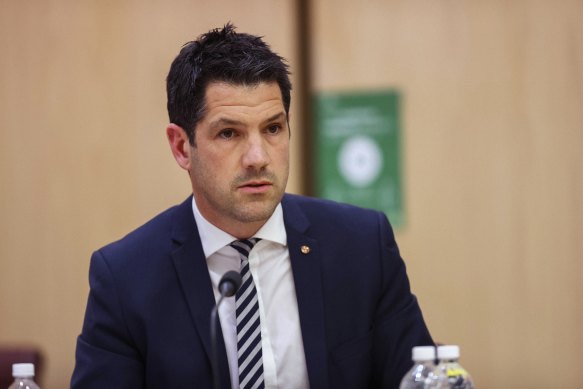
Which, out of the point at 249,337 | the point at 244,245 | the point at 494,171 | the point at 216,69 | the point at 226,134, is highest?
the point at 216,69

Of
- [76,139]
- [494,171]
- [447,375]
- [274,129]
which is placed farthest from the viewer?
[76,139]

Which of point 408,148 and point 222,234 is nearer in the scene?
point 222,234

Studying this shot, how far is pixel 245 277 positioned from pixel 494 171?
201cm

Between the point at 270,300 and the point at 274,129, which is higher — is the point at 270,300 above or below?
below

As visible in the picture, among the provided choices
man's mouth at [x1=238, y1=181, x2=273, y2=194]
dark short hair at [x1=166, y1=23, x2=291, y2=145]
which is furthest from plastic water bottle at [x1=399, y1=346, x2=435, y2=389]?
dark short hair at [x1=166, y1=23, x2=291, y2=145]

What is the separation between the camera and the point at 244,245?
8.96 ft

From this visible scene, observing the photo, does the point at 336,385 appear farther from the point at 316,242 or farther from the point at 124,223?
the point at 124,223

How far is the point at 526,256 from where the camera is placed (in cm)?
432

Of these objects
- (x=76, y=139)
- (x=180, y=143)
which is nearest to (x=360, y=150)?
(x=76, y=139)

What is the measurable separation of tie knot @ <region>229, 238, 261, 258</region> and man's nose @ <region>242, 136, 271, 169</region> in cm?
27

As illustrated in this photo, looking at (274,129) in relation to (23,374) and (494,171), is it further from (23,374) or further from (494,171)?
(494,171)

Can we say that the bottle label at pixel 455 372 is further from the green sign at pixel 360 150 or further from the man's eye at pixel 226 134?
the green sign at pixel 360 150

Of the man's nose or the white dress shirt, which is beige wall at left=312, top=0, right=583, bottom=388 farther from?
the man's nose

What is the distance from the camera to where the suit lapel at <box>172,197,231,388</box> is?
102 inches
